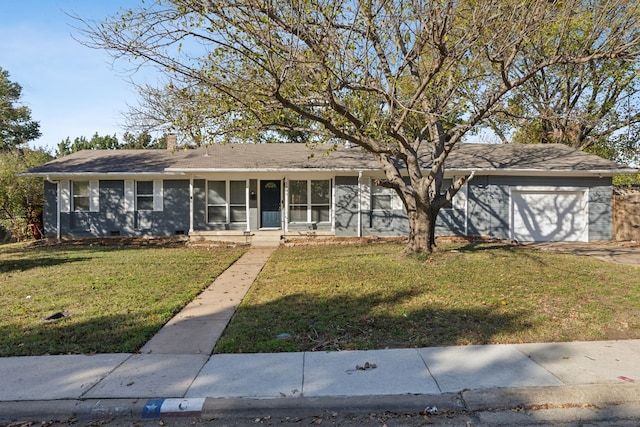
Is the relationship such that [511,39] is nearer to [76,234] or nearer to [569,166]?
[569,166]

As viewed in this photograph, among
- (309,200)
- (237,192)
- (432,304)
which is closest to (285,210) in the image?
(309,200)

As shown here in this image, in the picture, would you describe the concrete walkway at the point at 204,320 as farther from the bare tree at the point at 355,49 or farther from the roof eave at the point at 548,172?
the roof eave at the point at 548,172

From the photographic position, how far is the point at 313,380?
4148 millimetres

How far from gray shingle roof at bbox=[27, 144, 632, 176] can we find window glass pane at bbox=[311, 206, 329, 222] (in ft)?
5.99

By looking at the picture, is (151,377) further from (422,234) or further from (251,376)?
(422,234)

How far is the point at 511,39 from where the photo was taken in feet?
27.7

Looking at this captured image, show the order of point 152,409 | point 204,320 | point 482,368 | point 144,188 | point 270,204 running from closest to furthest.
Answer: point 152,409
point 482,368
point 204,320
point 270,204
point 144,188

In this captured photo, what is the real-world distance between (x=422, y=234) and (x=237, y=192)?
847cm

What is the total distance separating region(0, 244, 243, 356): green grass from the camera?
17.6ft

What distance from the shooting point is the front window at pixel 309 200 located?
16641 mm

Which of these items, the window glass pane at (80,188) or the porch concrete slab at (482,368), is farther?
the window glass pane at (80,188)

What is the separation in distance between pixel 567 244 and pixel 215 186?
44.9 feet

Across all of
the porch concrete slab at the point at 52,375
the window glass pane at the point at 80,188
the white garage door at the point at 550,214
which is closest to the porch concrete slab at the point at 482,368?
the porch concrete slab at the point at 52,375

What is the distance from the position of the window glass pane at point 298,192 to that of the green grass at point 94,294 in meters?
3.95
